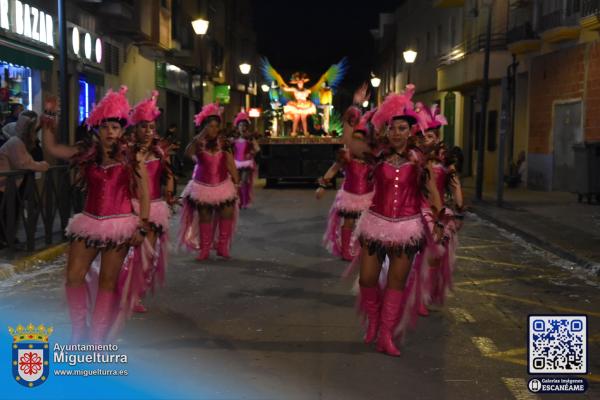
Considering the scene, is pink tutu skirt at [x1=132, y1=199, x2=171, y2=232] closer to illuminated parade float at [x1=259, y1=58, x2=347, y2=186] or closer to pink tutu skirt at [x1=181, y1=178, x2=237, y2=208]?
pink tutu skirt at [x1=181, y1=178, x2=237, y2=208]

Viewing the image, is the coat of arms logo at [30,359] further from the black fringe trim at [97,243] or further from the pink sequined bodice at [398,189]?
the pink sequined bodice at [398,189]

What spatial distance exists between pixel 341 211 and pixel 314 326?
3612 millimetres

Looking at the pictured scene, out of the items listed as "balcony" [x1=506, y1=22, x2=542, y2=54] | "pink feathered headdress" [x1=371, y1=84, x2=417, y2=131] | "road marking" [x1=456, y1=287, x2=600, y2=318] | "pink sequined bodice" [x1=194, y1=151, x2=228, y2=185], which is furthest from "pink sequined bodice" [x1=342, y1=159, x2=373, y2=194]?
"balcony" [x1=506, y1=22, x2=542, y2=54]

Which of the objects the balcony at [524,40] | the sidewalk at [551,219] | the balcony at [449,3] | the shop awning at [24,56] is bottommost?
the sidewalk at [551,219]

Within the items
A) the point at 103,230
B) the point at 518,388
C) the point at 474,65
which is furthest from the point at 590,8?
the point at 103,230

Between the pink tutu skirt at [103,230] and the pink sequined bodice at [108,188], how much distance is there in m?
0.05

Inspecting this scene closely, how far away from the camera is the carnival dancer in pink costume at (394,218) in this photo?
6.21 metres

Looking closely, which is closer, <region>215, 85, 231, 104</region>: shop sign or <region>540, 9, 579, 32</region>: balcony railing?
<region>540, 9, 579, 32</region>: balcony railing

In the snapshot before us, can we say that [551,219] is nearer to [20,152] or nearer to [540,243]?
[540,243]

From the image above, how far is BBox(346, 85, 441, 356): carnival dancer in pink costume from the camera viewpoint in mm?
6215

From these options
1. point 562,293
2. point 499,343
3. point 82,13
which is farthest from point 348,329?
point 82,13

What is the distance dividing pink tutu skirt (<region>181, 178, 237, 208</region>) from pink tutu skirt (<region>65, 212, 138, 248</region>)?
4.68m

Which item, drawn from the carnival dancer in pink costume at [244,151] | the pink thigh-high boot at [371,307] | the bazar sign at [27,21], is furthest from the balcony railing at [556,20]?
the pink thigh-high boot at [371,307]

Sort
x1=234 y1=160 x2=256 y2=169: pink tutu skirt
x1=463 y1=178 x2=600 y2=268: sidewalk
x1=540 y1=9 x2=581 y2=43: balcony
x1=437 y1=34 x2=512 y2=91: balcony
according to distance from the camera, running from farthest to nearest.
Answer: x1=437 y1=34 x2=512 y2=91: balcony
x1=540 y1=9 x2=581 y2=43: balcony
x1=234 y1=160 x2=256 y2=169: pink tutu skirt
x1=463 y1=178 x2=600 y2=268: sidewalk
